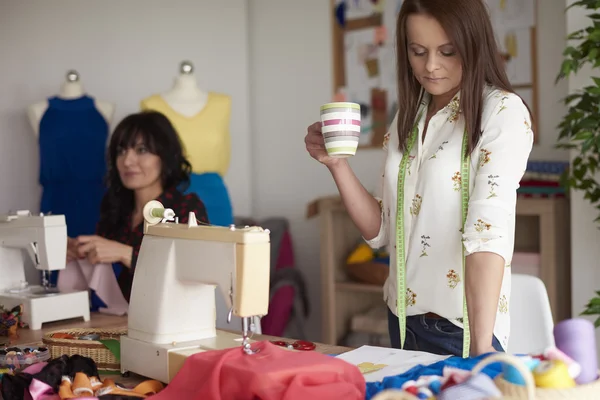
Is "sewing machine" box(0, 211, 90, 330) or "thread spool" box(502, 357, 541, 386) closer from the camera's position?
"thread spool" box(502, 357, 541, 386)

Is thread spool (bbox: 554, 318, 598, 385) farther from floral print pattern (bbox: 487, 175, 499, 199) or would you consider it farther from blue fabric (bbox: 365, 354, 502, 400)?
floral print pattern (bbox: 487, 175, 499, 199)

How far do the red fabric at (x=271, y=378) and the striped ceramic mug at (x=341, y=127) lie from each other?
0.43 m

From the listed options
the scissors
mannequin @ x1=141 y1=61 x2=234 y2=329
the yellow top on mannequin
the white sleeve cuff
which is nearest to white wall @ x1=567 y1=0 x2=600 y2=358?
the white sleeve cuff

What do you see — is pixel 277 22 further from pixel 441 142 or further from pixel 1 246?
pixel 441 142

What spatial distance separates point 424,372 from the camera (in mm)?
1355

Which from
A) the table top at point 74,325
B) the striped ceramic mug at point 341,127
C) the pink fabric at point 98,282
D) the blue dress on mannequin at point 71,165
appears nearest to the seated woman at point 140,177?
the pink fabric at point 98,282

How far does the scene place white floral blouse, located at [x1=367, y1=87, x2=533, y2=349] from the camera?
158 cm

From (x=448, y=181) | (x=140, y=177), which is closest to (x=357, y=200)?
(x=448, y=181)

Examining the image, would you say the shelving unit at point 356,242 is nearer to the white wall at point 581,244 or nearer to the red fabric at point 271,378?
the white wall at point 581,244

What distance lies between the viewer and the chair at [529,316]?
6.67ft

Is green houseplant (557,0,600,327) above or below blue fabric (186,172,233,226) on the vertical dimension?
above

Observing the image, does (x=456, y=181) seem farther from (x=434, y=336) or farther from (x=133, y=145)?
(x=133, y=145)

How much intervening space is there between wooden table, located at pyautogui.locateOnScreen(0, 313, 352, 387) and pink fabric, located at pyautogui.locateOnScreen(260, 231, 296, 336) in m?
2.16

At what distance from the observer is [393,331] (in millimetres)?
1899
